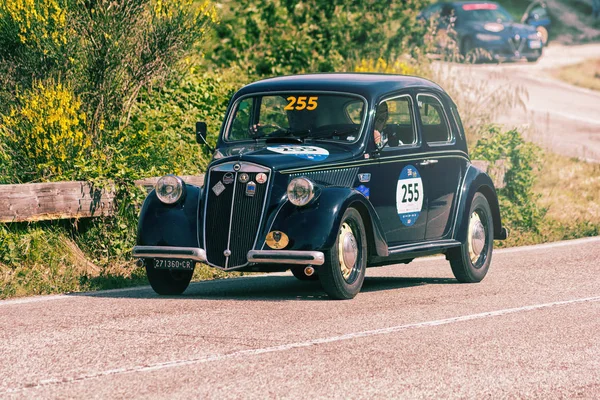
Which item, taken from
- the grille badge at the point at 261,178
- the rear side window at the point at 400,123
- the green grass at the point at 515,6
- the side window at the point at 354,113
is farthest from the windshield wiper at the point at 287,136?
the green grass at the point at 515,6

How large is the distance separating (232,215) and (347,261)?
1054 mm

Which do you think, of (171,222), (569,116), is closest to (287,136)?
(171,222)

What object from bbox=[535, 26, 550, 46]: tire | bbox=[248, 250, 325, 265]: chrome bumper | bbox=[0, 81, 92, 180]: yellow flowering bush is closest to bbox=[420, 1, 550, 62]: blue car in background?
bbox=[535, 26, 550, 46]: tire

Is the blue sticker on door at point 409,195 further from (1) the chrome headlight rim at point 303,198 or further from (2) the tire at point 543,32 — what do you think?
(2) the tire at point 543,32

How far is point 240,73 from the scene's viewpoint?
63.8 feet

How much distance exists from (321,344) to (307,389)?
1277mm

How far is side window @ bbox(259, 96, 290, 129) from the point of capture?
11.2m

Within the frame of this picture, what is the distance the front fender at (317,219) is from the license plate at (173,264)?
0.82 m

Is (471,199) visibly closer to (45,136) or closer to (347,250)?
(347,250)

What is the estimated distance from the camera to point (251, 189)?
32.6 ft

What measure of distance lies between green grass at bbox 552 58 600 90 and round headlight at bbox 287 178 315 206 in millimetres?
26652

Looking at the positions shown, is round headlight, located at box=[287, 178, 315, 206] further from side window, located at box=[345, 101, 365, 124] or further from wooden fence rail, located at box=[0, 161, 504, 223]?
wooden fence rail, located at box=[0, 161, 504, 223]

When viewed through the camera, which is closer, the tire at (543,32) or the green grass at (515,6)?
the tire at (543,32)

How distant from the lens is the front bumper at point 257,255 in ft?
31.1
